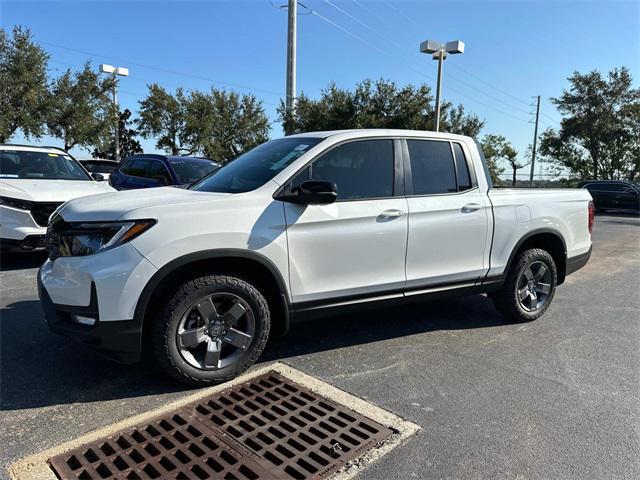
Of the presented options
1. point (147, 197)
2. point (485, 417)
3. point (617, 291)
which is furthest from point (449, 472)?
point (617, 291)

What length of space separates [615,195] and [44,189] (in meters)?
24.6

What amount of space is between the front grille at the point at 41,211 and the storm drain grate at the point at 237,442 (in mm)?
4619

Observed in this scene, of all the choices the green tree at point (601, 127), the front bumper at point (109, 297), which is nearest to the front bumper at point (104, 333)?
the front bumper at point (109, 297)

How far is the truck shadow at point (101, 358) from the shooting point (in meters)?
3.23

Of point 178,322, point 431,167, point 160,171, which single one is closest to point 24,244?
point 160,171

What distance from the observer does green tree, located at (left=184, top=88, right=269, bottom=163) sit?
104ft

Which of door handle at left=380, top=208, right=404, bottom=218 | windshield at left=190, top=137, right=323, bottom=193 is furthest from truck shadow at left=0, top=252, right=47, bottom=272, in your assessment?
door handle at left=380, top=208, right=404, bottom=218

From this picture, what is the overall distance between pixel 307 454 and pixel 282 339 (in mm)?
1728

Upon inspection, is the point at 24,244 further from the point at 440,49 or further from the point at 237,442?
the point at 440,49

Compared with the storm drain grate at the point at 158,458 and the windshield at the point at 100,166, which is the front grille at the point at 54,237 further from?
the windshield at the point at 100,166

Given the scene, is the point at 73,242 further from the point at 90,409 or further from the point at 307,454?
the point at 307,454

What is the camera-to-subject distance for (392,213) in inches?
153

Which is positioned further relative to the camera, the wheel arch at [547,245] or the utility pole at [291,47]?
A: the utility pole at [291,47]

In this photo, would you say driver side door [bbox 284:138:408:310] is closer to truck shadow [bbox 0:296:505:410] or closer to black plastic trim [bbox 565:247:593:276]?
truck shadow [bbox 0:296:505:410]
